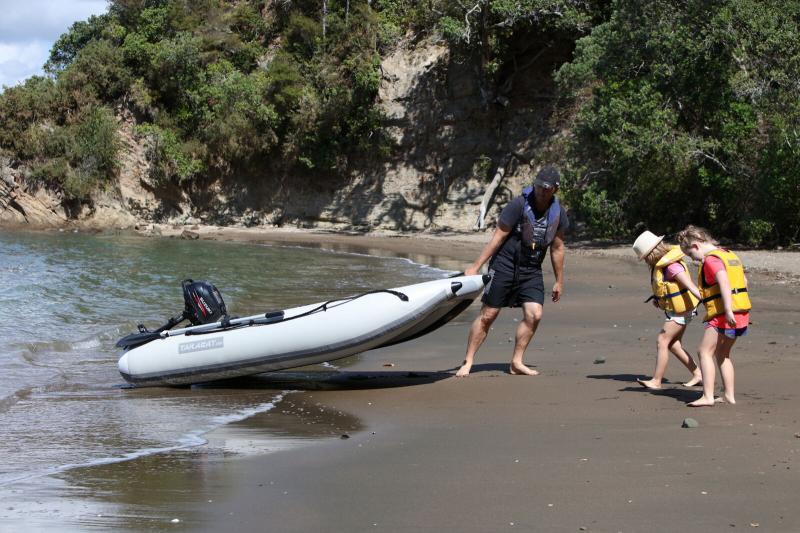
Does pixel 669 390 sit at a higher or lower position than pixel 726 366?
lower

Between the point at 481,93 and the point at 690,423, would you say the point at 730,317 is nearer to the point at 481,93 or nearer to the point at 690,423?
the point at 690,423

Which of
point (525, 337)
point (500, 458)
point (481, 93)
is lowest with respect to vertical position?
point (500, 458)

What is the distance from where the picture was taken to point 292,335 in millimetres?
6730

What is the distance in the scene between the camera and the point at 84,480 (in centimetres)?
438

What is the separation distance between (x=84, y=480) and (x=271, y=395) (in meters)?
2.38

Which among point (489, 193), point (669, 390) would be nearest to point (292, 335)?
point (669, 390)

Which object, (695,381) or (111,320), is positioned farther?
(111,320)

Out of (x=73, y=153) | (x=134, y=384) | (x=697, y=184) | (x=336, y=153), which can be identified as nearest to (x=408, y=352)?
(x=134, y=384)

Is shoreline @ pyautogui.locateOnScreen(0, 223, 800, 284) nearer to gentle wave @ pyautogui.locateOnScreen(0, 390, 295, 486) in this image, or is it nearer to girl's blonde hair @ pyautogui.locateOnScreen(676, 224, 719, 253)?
girl's blonde hair @ pyautogui.locateOnScreen(676, 224, 719, 253)

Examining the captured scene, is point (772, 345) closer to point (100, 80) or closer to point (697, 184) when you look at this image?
point (697, 184)

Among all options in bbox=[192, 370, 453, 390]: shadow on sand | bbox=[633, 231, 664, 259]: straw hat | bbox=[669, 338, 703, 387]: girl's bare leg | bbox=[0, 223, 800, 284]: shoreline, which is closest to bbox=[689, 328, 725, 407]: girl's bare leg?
bbox=[669, 338, 703, 387]: girl's bare leg

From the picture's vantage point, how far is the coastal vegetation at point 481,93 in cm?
1812

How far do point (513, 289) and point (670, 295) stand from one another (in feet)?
3.71

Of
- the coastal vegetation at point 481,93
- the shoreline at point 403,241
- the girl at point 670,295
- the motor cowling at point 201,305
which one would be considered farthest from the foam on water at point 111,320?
the coastal vegetation at point 481,93
